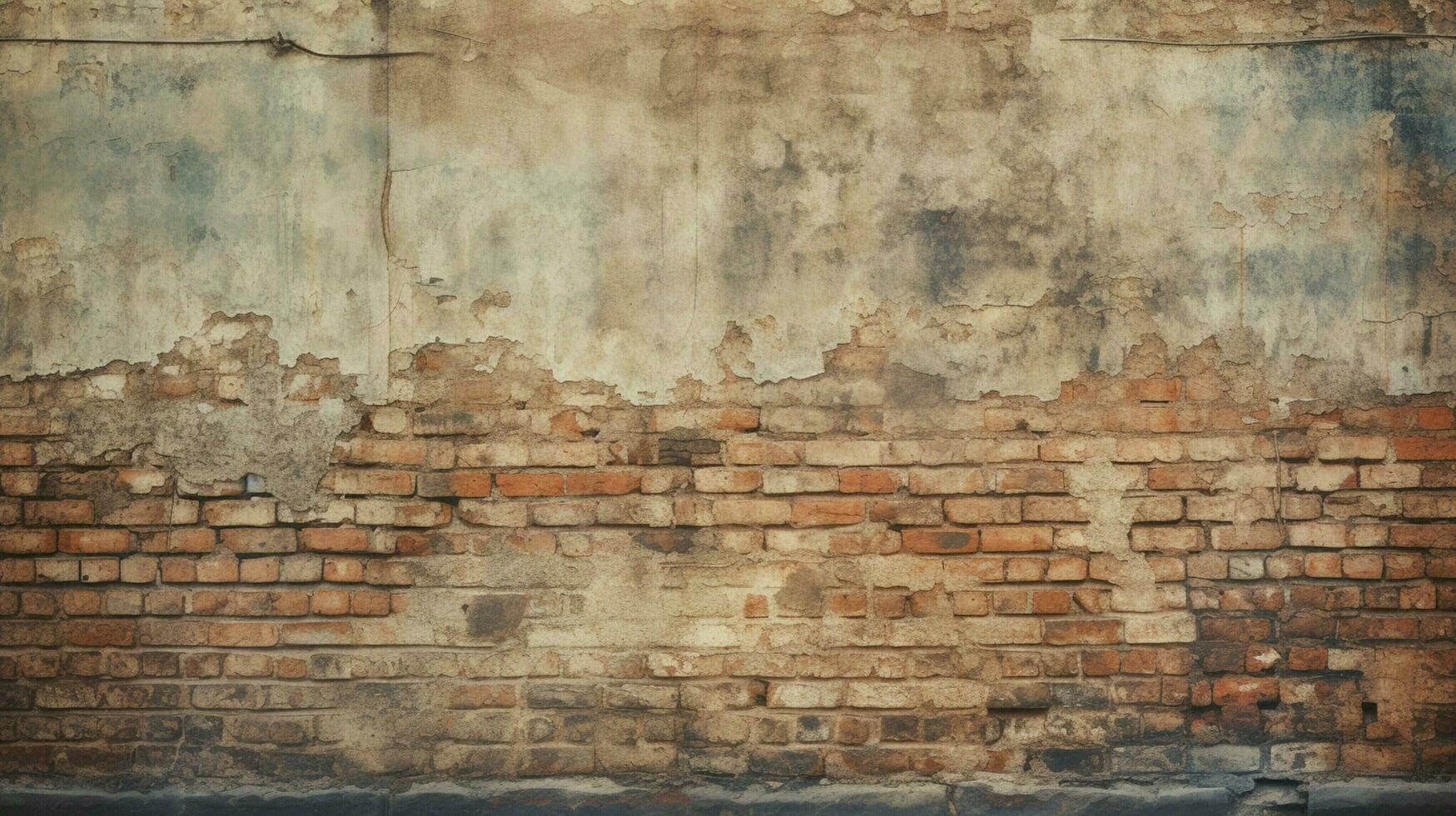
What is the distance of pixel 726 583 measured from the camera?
9.79ft

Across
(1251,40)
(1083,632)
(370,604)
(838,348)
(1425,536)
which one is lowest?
(1083,632)

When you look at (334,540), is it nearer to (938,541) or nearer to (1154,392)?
→ (938,541)

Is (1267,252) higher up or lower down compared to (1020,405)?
higher up

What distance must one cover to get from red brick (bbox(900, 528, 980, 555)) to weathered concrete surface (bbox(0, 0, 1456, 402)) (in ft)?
1.34

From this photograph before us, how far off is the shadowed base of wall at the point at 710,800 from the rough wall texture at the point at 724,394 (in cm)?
7

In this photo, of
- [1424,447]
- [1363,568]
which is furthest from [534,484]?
[1424,447]

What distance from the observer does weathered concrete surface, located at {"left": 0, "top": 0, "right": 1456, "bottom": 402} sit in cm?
299

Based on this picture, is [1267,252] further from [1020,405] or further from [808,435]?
[808,435]

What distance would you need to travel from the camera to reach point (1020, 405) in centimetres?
300

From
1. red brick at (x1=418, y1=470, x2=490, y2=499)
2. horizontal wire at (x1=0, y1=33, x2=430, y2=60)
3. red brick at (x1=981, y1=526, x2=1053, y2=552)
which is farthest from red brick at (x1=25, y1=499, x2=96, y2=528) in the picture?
red brick at (x1=981, y1=526, x2=1053, y2=552)

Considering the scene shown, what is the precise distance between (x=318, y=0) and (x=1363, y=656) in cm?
355

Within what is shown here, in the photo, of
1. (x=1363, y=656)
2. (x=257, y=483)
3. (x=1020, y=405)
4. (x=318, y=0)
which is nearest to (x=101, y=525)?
(x=257, y=483)

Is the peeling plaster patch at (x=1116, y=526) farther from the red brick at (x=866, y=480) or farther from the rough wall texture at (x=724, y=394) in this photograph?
the red brick at (x=866, y=480)

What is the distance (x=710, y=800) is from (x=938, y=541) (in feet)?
3.22
